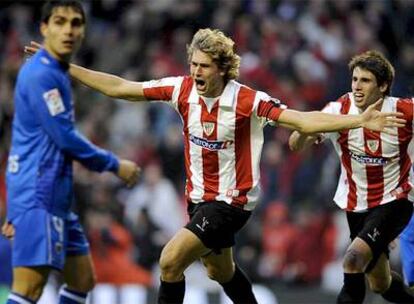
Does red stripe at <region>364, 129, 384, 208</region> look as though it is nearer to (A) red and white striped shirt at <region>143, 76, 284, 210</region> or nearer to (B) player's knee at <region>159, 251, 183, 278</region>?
(A) red and white striped shirt at <region>143, 76, 284, 210</region>

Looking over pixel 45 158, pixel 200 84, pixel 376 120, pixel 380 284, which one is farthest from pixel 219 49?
pixel 380 284

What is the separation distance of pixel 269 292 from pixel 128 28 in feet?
20.2

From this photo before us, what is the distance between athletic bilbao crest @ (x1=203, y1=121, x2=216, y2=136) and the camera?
891cm

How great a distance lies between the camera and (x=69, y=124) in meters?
7.61

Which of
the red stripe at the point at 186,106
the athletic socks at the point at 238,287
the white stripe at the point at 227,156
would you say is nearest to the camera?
the white stripe at the point at 227,156

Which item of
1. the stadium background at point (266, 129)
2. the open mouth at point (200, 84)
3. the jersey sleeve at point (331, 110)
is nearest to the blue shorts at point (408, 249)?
the jersey sleeve at point (331, 110)

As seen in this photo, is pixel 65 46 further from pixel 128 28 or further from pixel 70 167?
pixel 128 28

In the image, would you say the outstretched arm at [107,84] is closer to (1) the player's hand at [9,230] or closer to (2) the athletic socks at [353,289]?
(1) the player's hand at [9,230]

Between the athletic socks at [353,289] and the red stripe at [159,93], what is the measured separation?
1.82 m

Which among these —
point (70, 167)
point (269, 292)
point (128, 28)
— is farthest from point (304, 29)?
point (70, 167)

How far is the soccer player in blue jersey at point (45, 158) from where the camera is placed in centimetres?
759

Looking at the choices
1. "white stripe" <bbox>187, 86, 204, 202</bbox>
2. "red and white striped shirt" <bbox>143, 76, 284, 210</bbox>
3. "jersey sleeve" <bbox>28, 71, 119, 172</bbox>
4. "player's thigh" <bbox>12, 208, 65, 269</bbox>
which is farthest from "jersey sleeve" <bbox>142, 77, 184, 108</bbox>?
"player's thigh" <bbox>12, 208, 65, 269</bbox>

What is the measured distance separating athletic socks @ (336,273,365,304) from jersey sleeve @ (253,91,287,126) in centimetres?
127

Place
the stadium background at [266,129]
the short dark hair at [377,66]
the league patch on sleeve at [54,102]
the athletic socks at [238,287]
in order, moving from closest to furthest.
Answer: the league patch on sleeve at [54,102] → the short dark hair at [377,66] → the athletic socks at [238,287] → the stadium background at [266,129]
